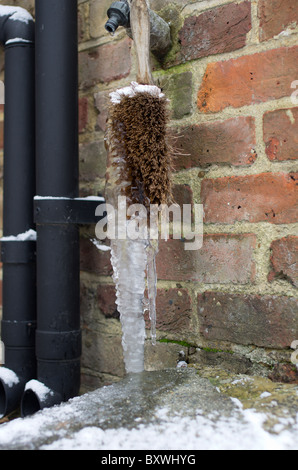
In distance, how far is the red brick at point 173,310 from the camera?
941mm

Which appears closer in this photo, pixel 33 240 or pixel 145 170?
pixel 145 170

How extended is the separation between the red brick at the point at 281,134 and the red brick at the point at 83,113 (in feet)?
1.60

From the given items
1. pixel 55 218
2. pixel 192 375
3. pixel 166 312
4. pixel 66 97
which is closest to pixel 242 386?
pixel 192 375

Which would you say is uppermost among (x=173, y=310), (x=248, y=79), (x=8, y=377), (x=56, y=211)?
(x=248, y=79)

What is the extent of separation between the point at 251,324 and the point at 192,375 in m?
0.15

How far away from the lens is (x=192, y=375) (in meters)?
0.82

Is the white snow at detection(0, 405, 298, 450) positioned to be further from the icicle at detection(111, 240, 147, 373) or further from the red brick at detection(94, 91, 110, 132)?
the red brick at detection(94, 91, 110, 132)

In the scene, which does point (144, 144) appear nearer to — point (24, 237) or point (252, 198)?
point (252, 198)

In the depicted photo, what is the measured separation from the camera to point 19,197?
1.08 m

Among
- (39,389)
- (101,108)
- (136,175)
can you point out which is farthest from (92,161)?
(39,389)

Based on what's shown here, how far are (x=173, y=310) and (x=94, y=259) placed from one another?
26cm

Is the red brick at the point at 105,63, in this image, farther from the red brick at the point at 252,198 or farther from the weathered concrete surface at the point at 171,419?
the weathered concrete surface at the point at 171,419

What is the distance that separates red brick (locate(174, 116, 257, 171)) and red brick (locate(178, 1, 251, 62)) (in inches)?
5.9

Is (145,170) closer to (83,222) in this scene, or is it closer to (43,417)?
(83,222)
